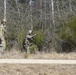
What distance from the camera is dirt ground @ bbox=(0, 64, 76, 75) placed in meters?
8.55

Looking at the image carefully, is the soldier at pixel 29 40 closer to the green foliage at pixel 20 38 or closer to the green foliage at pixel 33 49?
the green foliage at pixel 33 49

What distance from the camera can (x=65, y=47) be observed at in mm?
15133

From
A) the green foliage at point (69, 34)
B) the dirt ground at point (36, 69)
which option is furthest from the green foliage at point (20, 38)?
the dirt ground at point (36, 69)

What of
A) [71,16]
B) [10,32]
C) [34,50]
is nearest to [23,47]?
[34,50]

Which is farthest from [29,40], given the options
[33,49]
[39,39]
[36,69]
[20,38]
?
[36,69]

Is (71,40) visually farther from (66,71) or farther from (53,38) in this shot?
(66,71)

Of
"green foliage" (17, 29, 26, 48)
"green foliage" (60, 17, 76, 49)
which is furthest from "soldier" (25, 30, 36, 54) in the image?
"green foliage" (60, 17, 76, 49)

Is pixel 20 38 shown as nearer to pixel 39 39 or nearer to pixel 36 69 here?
pixel 39 39

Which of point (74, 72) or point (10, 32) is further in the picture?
point (10, 32)

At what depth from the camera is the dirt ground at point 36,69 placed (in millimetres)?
8555

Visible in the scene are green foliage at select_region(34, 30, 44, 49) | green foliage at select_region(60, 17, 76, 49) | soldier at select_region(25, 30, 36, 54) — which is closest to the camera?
soldier at select_region(25, 30, 36, 54)

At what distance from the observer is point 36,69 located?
8.77 metres

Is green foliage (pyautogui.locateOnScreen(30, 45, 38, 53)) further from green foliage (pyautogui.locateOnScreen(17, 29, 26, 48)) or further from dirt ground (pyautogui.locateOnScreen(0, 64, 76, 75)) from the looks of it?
dirt ground (pyautogui.locateOnScreen(0, 64, 76, 75))

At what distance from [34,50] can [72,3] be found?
8647 millimetres
